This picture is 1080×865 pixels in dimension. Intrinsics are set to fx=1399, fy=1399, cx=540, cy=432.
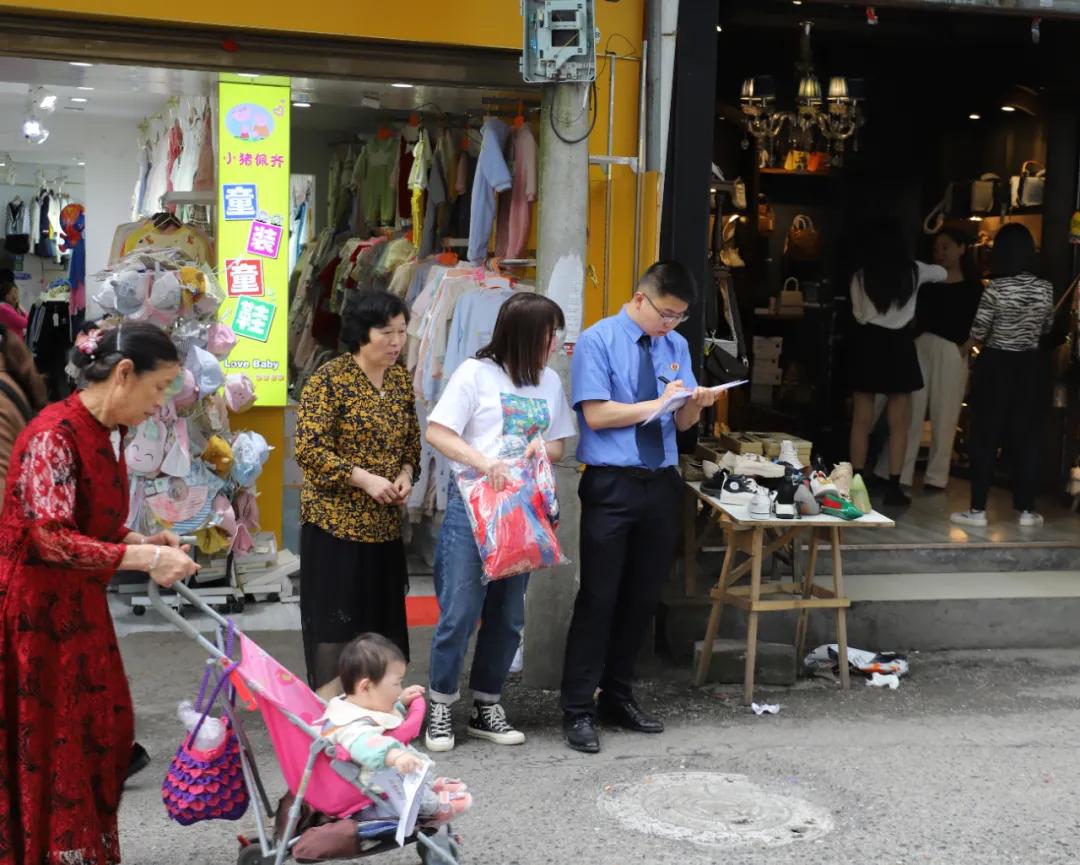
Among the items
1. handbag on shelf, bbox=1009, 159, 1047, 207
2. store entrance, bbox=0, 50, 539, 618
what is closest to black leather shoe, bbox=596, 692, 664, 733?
store entrance, bbox=0, 50, 539, 618

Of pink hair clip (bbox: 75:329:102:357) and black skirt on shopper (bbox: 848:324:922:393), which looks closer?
pink hair clip (bbox: 75:329:102:357)

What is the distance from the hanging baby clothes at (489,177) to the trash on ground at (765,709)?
3037 millimetres

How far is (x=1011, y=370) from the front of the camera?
9.23 m

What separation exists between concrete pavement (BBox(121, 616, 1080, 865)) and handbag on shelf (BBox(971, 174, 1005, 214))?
5.44m

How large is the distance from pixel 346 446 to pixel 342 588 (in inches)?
21.5

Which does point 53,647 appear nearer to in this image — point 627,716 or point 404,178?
point 627,716

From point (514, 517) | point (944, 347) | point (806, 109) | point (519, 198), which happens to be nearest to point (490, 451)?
point (514, 517)

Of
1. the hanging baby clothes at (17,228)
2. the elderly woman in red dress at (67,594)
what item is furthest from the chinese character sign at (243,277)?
the hanging baby clothes at (17,228)

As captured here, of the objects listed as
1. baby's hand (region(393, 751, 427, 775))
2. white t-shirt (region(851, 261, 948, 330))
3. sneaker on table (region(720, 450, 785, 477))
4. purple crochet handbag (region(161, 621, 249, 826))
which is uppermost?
white t-shirt (region(851, 261, 948, 330))

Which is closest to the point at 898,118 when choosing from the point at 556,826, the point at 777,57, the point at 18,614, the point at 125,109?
the point at 777,57

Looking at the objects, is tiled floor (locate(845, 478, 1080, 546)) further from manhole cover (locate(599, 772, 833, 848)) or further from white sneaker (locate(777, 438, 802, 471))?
manhole cover (locate(599, 772, 833, 848))

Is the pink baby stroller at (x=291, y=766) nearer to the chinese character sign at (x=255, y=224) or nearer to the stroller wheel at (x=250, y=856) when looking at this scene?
the stroller wheel at (x=250, y=856)

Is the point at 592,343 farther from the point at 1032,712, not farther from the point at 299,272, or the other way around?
the point at 299,272

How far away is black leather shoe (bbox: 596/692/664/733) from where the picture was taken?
5.92 metres
